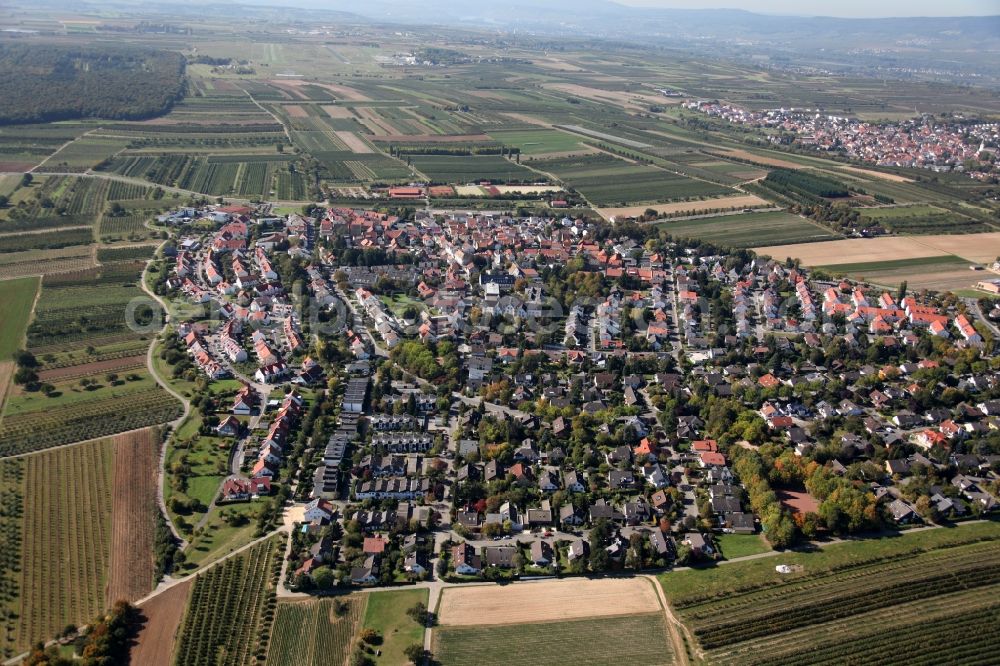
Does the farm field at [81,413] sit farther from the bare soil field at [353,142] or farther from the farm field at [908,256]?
the bare soil field at [353,142]

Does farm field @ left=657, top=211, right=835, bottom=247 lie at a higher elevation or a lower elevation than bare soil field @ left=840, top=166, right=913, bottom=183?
lower

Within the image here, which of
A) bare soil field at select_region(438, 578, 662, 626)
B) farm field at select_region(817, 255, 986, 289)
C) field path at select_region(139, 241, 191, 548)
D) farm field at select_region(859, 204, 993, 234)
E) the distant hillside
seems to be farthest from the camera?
the distant hillside

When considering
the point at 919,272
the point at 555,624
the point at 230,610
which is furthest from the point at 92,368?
the point at 919,272

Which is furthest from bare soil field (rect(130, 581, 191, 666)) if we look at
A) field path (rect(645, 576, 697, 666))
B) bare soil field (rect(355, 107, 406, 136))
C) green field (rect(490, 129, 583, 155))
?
bare soil field (rect(355, 107, 406, 136))

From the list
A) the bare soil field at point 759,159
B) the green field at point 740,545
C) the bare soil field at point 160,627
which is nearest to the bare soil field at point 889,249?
the bare soil field at point 759,159

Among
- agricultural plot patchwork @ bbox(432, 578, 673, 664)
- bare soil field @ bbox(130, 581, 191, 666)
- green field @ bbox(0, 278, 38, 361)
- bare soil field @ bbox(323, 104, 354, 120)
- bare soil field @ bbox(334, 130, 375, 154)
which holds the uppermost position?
A: bare soil field @ bbox(323, 104, 354, 120)

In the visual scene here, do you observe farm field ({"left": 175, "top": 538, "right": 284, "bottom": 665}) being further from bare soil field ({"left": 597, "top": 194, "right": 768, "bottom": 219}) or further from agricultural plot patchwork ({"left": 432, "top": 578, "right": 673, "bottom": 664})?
bare soil field ({"left": 597, "top": 194, "right": 768, "bottom": 219})

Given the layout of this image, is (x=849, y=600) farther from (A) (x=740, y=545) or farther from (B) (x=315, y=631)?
(B) (x=315, y=631)
